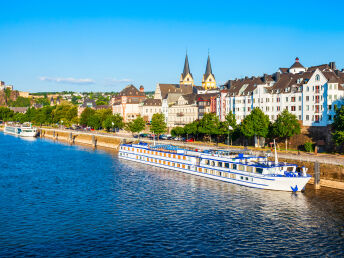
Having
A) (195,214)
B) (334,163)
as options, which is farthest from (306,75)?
(195,214)

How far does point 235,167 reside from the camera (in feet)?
228

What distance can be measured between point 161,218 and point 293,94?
215ft

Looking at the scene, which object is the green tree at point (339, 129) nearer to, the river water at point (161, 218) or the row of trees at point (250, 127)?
the row of trees at point (250, 127)

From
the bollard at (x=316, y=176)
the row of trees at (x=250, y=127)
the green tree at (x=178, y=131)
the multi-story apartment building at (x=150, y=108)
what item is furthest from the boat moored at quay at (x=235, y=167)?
the multi-story apartment building at (x=150, y=108)

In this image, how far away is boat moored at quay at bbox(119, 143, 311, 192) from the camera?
62.0 m

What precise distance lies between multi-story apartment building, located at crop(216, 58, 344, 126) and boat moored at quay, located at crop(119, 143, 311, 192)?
91.3 ft

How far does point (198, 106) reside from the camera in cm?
14912

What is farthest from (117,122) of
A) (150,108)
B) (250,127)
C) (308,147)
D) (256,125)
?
(308,147)

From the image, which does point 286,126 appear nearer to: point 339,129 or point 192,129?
point 339,129

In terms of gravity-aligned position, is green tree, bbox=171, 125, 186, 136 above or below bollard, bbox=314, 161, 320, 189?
above

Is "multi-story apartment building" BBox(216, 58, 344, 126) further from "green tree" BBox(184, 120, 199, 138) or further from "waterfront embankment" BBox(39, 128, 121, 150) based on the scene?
"waterfront embankment" BBox(39, 128, 121, 150)

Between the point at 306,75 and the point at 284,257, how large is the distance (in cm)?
7432

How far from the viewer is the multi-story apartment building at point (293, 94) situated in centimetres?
9100

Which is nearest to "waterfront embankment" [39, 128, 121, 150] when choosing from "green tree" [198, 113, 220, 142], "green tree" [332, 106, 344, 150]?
"green tree" [198, 113, 220, 142]
